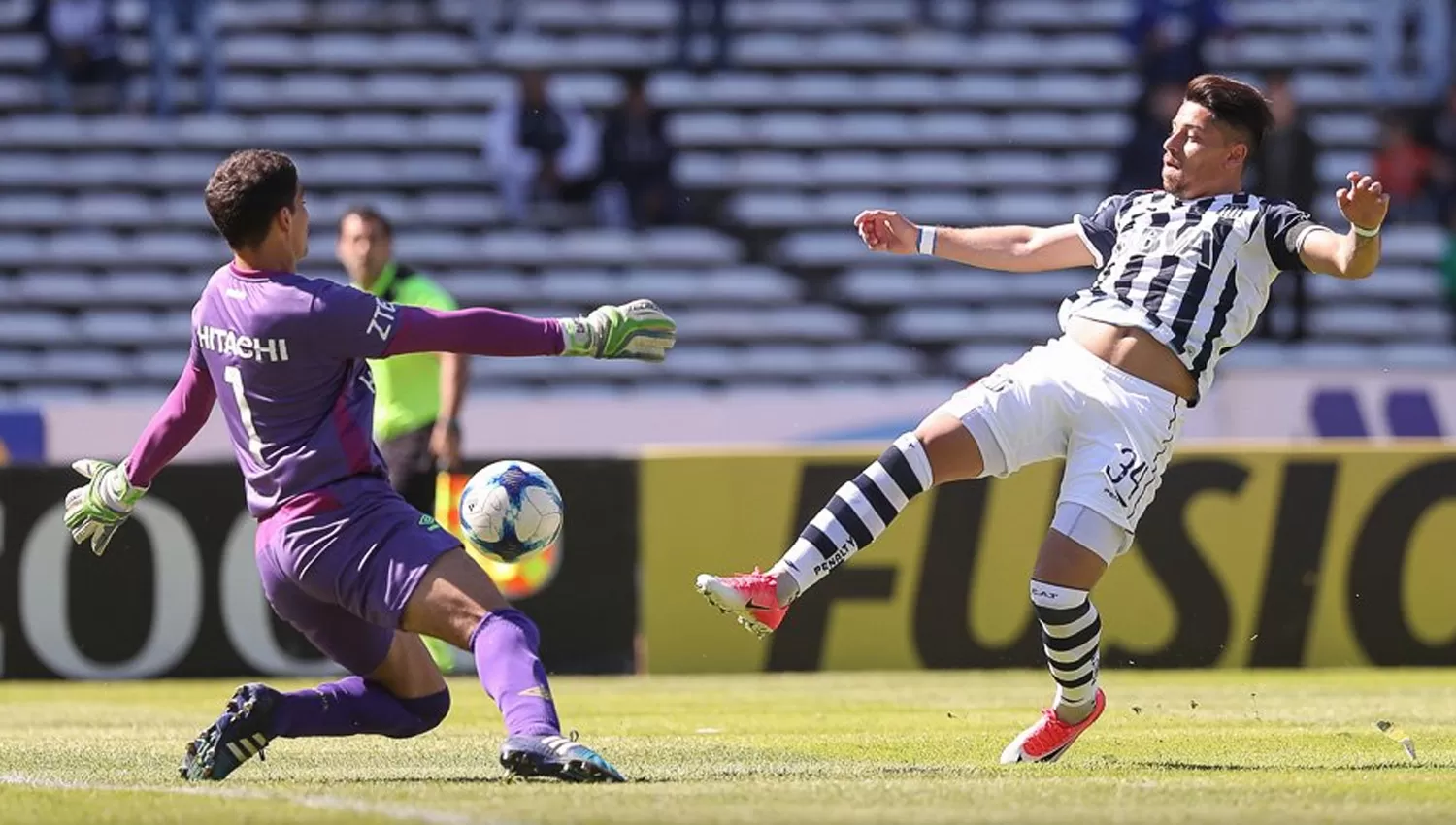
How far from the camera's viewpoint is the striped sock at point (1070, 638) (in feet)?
24.8

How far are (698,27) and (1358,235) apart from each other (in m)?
15.5

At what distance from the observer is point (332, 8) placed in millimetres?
22125

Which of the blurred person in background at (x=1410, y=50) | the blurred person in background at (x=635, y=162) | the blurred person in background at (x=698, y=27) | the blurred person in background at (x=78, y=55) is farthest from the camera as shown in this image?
the blurred person in background at (x=1410, y=50)

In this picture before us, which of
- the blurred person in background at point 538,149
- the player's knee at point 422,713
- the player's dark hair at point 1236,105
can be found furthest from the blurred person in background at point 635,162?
the player's knee at point 422,713

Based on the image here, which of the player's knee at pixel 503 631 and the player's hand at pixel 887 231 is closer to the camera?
the player's knee at pixel 503 631

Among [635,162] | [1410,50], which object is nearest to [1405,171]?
[1410,50]

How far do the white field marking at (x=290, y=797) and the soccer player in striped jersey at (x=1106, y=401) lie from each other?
165cm

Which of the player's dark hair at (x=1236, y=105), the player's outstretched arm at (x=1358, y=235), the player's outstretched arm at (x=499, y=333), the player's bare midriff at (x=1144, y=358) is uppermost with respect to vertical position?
the player's dark hair at (x=1236, y=105)

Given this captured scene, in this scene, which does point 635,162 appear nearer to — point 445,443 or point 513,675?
point 445,443

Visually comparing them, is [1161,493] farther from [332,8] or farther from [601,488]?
[332,8]

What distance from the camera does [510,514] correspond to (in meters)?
7.56

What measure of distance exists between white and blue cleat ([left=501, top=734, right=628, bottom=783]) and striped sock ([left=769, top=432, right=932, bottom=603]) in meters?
1.36

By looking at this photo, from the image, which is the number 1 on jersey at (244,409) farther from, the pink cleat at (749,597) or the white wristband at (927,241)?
the white wristband at (927,241)

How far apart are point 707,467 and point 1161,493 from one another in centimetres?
259
